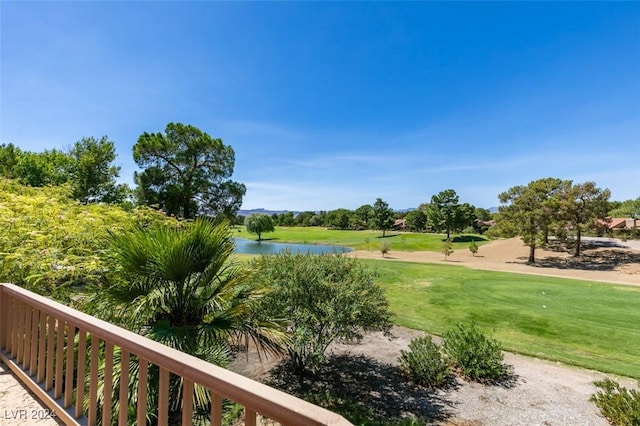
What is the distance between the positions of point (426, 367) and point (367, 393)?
1159 millimetres

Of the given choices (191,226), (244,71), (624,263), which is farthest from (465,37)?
(624,263)

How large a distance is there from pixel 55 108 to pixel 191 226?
10135 millimetres

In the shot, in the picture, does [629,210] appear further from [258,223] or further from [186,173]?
[186,173]

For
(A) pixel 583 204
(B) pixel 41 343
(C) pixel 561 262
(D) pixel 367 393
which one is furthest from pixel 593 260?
(B) pixel 41 343

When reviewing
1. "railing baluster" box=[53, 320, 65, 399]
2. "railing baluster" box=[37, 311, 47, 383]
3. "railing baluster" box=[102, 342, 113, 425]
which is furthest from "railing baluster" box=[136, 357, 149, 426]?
"railing baluster" box=[37, 311, 47, 383]

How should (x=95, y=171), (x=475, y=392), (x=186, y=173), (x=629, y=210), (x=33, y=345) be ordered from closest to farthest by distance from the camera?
(x=33, y=345), (x=475, y=392), (x=95, y=171), (x=186, y=173), (x=629, y=210)

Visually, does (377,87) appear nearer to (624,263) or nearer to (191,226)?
(191,226)

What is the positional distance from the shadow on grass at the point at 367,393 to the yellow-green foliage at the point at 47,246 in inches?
142

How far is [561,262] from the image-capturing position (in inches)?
861

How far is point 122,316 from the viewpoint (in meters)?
3.11

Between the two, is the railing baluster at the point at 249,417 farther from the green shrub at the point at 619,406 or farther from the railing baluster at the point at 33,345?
the green shrub at the point at 619,406

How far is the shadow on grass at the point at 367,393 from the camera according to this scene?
4480mm

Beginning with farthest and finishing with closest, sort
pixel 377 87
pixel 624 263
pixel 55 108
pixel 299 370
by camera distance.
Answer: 1. pixel 624 263
2. pixel 377 87
3. pixel 55 108
4. pixel 299 370

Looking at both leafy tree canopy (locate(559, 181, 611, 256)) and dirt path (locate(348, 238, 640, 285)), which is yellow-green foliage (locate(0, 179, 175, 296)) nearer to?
dirt path (locate(348, 238, 640, 285))
